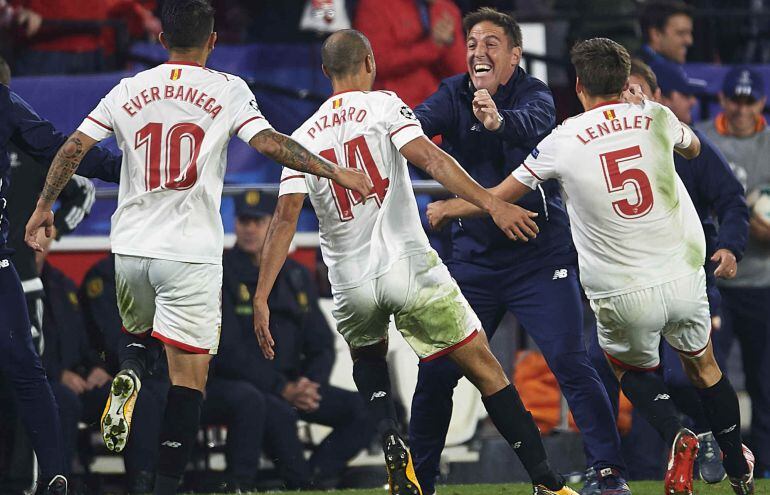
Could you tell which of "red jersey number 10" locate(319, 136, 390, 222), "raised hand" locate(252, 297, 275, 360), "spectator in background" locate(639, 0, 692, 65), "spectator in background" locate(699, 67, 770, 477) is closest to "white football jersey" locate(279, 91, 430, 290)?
"red jersey number 10" locate(319, 136, 390, 222)

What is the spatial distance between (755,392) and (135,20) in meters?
5.69

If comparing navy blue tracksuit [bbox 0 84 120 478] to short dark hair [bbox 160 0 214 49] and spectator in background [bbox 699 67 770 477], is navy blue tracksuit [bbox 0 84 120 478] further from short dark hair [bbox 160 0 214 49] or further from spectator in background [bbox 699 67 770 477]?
spectator in background [bbox 699 67 770 477]

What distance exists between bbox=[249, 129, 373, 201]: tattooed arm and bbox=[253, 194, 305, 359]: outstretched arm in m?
0.30

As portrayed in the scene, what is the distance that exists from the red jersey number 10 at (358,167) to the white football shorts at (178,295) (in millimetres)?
633

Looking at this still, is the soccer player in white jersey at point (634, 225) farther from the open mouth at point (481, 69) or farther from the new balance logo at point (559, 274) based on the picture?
the open mouth at point (481, 69)

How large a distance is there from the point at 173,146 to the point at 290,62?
18.5 feet

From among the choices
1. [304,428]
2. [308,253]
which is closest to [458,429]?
[304,428]

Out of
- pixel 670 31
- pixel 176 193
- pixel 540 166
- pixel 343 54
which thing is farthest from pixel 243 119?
pixel 670 31

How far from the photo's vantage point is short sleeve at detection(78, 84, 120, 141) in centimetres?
649

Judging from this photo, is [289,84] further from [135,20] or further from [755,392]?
[755,392]

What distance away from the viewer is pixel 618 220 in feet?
21.8

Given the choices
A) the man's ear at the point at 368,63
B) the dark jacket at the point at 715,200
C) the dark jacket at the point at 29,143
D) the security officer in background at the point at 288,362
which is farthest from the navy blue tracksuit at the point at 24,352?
the dark jacket at the point at 715,200

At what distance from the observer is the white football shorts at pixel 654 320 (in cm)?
668

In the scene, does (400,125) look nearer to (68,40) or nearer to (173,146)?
(173,146)
